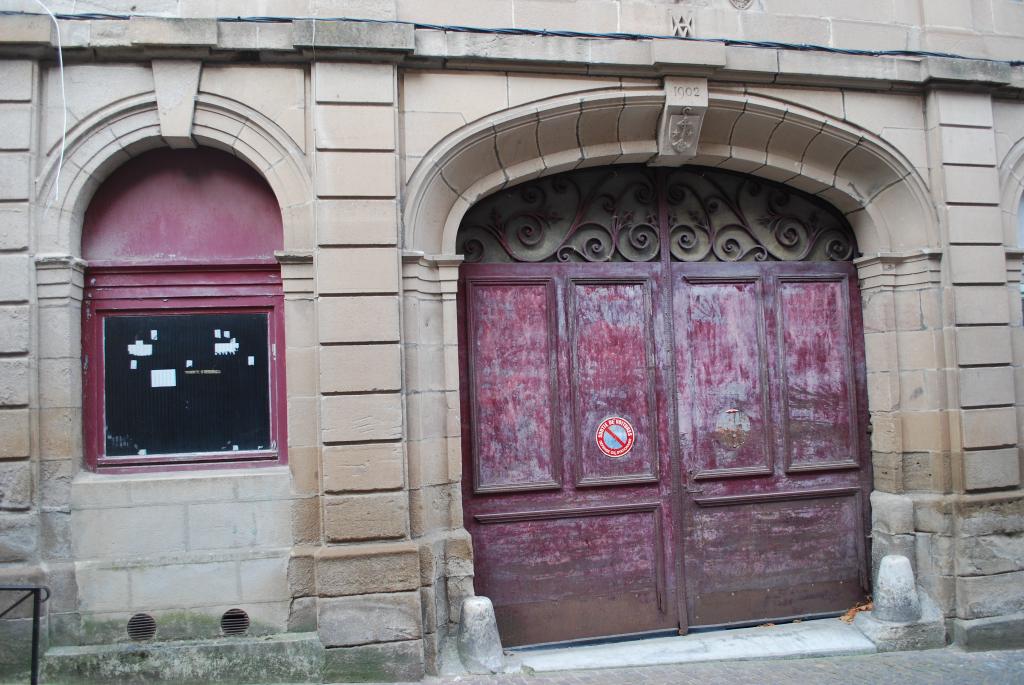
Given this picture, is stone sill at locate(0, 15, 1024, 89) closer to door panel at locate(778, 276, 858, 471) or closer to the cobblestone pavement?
door panel at locate(778, 276, 858, 471)

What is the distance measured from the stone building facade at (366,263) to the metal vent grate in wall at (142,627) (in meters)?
0.04

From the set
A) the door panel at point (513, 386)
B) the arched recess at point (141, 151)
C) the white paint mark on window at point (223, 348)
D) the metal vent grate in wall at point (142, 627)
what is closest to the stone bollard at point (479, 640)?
the door panel at point (513, 386)

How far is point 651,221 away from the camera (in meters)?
6.33

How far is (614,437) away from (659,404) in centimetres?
44

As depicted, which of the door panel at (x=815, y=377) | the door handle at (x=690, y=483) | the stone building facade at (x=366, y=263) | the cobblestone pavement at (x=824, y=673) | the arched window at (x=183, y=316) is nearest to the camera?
the stone building facade at (x=366, y=263)

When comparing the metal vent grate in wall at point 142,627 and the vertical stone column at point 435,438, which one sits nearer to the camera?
the metal vent grate in wall at point 142,627

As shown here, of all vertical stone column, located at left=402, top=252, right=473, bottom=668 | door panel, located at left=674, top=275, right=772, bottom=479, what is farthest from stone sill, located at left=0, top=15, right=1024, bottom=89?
door panel, located at left=674, top=275, right=772, bottom=479

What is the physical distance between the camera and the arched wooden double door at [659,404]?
593 centimetres

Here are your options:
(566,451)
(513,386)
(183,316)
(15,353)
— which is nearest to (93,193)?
(183,316)

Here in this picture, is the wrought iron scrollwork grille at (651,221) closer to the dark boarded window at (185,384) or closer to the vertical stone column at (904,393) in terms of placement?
the vertical stone column at (904,393)

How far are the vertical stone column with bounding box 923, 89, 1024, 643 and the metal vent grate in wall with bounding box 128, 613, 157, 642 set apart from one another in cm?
554

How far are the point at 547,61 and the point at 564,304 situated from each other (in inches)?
69.2

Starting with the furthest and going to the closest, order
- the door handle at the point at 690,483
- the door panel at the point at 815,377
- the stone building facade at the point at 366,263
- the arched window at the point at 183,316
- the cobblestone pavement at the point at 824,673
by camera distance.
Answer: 1. the door panel at the point at 815,377
2. the door handle at the point at 690,483
3. the arched window at the point at 183,316
4. the cobblestone pavement at the point at 824,673
5. the stone building facade at the point at 366,263

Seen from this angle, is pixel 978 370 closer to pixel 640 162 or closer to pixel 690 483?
pixel 690 483
